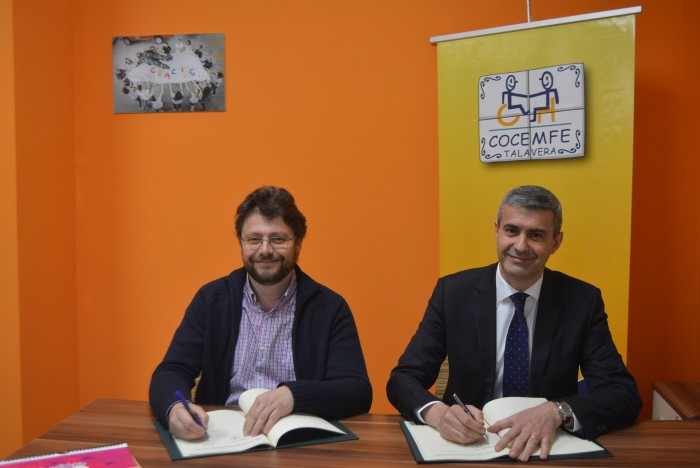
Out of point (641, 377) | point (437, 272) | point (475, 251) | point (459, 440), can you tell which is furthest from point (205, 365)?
point (641, 377)

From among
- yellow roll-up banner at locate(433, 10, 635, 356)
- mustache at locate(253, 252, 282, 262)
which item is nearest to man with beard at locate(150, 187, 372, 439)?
mustache at locate(253, 252, 282, 262)

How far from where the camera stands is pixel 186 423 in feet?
4.99

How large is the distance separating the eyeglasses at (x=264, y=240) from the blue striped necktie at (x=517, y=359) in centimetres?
74

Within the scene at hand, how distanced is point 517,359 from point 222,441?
35.4 inches

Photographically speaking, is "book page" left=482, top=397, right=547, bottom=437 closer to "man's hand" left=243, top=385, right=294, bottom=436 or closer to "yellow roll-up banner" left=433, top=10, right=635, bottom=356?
"man's hand" left=243, top=385, right=294, bottom=436

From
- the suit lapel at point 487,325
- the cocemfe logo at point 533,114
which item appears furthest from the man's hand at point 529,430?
the cocemfe logo at point 533,114

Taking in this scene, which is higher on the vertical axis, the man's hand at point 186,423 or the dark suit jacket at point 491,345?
the dark suit jacket at point 491,345

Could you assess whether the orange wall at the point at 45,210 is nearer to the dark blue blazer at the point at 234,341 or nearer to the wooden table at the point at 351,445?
the dark blue blazer at the point at 234,341

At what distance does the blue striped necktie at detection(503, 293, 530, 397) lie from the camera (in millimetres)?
1900

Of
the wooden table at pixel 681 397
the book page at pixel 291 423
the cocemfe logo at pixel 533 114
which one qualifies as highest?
the cocemfe logo at pixel 533 114

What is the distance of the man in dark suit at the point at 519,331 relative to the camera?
6.16 feet

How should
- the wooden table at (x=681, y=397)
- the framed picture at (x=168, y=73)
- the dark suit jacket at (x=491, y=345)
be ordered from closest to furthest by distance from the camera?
the dark suit jacket at (x=491, y=345)
the wooden table at (x=681, y=397)
the framed picture at (x=168, y=73)

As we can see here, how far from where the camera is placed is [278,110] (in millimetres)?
3170

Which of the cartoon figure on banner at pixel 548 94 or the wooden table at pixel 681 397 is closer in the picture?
the wooden table at pixel 681 397
